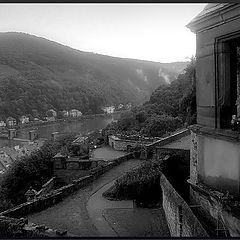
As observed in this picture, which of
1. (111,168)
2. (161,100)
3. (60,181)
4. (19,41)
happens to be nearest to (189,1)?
(111,168)

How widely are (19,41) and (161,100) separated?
74690 mm

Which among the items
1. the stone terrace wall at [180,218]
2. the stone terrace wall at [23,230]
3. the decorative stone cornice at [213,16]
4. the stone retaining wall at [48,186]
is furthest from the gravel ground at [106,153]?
the decorative stone cornice at [213,16]

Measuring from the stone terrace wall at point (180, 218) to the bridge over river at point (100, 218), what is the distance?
0.79m

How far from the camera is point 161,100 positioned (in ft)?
126

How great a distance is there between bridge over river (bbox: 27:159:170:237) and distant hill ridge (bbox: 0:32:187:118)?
75.1 meters

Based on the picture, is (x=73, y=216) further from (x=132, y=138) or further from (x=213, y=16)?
(x=132, y=138)

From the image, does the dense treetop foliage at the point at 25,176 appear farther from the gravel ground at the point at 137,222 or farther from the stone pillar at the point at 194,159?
the stone pillar at the point at 194,159

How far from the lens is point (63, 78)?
105 m

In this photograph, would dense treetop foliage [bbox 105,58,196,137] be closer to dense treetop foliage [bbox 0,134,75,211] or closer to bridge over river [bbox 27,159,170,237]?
dense treetop foliage [bbox 0,134,75,211]

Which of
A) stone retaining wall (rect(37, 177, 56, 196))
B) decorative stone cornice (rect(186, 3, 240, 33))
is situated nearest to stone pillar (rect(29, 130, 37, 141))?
stone retaining wall (rect(37, 177, 56, 196))

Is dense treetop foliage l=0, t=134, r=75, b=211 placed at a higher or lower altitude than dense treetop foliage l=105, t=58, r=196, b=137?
lower

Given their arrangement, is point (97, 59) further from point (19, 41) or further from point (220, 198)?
point (220, 198)

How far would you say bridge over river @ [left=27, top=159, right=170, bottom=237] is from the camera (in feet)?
36.7

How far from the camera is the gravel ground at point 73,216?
447 inches
